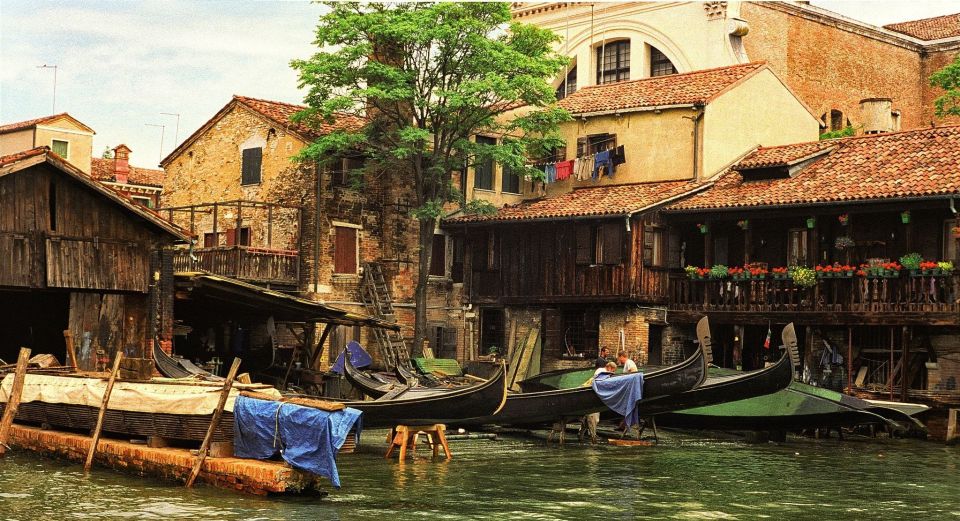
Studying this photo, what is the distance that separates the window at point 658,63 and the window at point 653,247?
11.8m

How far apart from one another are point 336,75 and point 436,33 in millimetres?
2836

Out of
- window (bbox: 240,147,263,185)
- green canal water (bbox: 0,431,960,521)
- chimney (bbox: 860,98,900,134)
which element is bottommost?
green canal water (bbox: 0,431,960,521)

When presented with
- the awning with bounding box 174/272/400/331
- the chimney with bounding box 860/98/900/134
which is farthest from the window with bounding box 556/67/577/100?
the awning with bounding box 174/272/400/331

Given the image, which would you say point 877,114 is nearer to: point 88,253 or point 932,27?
point 932,27

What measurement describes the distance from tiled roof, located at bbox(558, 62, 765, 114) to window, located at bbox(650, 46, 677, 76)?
594cm

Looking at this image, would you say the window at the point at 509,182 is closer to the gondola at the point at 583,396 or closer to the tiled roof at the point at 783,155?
the tiled roof at the point at 783,155

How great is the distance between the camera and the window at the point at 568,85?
147 feet

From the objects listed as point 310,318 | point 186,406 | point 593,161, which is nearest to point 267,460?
point 186,406

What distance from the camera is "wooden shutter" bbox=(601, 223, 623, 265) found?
31.5 m

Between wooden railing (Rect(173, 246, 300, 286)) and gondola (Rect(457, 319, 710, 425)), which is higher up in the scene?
wooden railing (Rect(173, 246, 300, 286))

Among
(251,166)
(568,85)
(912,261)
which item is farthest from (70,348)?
(568,85)

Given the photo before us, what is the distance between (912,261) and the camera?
2688 centimetres

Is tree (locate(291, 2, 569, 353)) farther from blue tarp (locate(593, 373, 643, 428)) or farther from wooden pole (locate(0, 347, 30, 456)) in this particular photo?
wooden pole (locate(0, 347, 30, 456))

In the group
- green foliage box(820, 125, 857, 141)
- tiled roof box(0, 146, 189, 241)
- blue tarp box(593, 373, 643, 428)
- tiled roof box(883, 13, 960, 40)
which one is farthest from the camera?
tiled roof box(883, 13, 960, 40)
